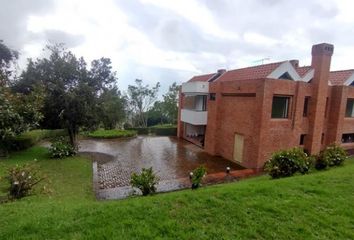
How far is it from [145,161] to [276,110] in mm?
9363

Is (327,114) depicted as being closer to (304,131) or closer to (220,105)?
(304,131)

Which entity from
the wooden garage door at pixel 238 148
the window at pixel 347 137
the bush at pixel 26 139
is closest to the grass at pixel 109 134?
the bush at pixel 26 139

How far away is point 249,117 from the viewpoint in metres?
15.2

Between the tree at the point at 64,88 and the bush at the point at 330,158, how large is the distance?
1416cm

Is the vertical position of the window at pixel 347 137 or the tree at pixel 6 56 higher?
the tree at pixel 6 56

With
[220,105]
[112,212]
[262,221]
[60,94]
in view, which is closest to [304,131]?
[220,105]

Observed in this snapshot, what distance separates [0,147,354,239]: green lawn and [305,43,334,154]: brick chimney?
440 inches

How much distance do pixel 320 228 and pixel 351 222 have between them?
82 cm

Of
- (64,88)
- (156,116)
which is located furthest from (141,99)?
(64,88)

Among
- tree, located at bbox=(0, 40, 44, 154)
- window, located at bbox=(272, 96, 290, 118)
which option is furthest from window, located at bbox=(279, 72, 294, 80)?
tree, located at bbox=(0, 40, 44, 154)

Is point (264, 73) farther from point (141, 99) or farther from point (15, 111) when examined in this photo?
point (141, 99)

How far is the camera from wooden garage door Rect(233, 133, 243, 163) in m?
15.8

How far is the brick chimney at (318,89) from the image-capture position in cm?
1599

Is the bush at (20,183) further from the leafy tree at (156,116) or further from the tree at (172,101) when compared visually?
the leafy tree at (156,116)
